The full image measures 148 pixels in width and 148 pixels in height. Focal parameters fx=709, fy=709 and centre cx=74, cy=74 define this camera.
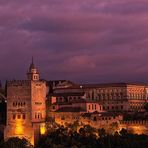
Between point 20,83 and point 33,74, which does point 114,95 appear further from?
point 20,83

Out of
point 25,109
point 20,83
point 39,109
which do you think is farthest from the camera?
point 39,109

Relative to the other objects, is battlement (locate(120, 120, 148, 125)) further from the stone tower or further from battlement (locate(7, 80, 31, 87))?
battlement (locate(7, 80, 31, 87))

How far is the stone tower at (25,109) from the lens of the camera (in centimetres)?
8719

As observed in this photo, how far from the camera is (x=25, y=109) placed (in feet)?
289

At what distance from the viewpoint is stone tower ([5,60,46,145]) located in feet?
286

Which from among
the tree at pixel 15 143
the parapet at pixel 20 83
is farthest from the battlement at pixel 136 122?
the parapet at pixel 20 83

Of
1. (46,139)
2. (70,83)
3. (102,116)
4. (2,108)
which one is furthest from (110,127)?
(70,83)

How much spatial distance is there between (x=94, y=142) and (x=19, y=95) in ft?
39.3

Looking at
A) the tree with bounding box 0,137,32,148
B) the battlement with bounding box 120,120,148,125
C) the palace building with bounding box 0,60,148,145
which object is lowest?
the tree with bounding box 0,137,32,148

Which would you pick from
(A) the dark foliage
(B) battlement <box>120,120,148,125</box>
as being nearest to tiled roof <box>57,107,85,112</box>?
(A) the dark foliage

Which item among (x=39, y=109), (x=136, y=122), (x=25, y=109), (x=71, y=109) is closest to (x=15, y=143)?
(x=25, y=109)

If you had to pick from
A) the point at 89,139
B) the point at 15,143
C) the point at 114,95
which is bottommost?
the point at 15,143

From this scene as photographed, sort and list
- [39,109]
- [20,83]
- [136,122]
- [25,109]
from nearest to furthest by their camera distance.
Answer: [136,122] < [25,109] < [20,83] < [39,109]

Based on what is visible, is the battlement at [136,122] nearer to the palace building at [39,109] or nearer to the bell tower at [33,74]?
the palace building at [39,109]
